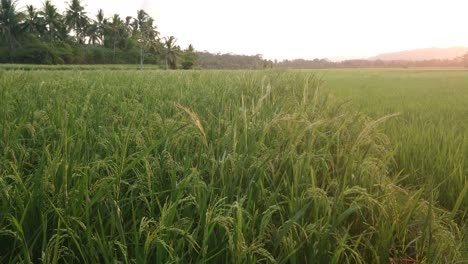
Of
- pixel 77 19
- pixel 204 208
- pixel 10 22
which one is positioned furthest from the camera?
pixel 77 19

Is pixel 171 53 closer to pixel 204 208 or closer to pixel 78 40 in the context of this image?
pixel 78 40

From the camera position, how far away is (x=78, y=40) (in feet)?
182

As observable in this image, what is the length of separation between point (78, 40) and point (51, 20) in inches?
383

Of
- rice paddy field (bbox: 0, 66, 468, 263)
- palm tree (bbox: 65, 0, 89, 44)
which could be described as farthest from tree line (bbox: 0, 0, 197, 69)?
rice paddy field (bbox: 0, 66, 468, 263)

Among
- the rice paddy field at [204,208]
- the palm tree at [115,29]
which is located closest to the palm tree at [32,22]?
the palm tree at [115,29]

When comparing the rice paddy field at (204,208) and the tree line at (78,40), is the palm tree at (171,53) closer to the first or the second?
the tree line at (78,40)

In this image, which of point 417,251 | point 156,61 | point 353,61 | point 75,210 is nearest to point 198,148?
point 75,210

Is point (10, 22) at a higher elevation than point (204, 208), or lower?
higher

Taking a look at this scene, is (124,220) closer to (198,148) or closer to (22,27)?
(198,148)

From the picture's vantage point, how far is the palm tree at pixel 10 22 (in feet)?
136

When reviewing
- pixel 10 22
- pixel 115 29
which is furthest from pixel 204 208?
pixel 115 29

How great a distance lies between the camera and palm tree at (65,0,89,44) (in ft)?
167

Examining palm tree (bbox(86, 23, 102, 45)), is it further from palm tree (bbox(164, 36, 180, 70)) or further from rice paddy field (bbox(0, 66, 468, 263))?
rice paddy field (bbox(0, 66, 468, 263))

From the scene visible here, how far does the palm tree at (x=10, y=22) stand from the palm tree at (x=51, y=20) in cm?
318
